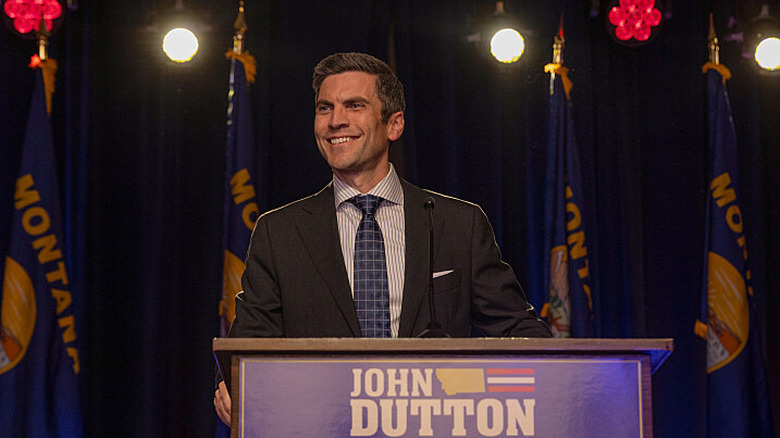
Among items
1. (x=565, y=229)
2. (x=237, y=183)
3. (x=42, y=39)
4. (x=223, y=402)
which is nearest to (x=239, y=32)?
(x=237, y=183)

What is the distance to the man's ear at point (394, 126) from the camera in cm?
240

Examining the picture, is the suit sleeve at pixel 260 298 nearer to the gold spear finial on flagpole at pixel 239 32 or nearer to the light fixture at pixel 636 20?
the gold spear finial on flagpole at pixel 239 32

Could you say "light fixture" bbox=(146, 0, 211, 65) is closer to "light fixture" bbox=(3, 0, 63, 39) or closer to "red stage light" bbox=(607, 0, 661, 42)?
"light fixture" bbox=(3, 0, 63, 39)

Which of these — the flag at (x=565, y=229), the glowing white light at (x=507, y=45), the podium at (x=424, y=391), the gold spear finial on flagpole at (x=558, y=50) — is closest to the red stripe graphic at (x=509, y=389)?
the podium at (x=424, y=391)

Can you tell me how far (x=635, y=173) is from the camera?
461cm

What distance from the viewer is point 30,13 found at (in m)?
4.11

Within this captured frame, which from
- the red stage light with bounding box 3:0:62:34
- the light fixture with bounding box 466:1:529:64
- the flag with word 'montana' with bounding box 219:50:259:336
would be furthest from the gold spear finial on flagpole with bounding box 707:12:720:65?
the red stage light with bounding box 3:0:62:34

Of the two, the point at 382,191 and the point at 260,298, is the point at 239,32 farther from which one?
the point at 260,298

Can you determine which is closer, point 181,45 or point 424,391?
point 424,391

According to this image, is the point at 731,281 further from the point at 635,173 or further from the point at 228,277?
the point at 228,277

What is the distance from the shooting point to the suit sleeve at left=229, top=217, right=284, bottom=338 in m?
2.02

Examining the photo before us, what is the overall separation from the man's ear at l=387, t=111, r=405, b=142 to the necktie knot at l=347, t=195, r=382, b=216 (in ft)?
0.75

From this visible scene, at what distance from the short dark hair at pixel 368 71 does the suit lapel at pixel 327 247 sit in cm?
31

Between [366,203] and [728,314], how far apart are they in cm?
279
